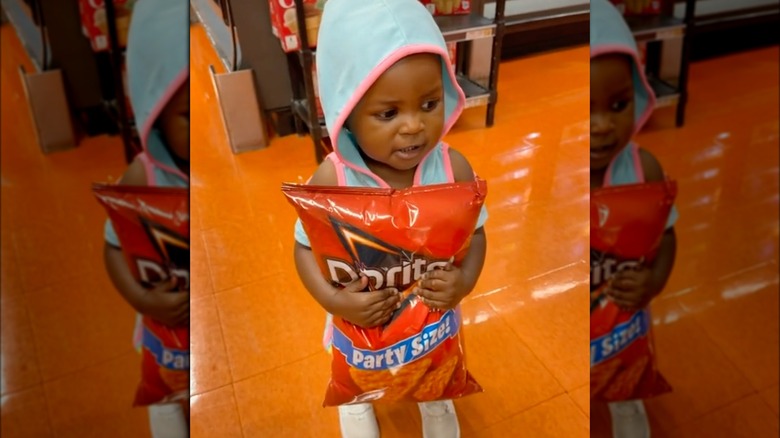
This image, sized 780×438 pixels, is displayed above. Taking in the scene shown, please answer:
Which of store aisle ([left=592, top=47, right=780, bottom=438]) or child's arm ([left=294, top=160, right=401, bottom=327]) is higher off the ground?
store aisle ([left=592, top=47, right=780, bottom=438])

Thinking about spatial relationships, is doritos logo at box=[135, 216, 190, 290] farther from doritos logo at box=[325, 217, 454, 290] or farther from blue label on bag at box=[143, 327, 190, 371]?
doritos logo at box=[325, 217, 454, 290]

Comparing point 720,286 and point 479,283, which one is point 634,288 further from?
point 479,283

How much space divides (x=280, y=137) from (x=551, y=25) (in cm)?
26

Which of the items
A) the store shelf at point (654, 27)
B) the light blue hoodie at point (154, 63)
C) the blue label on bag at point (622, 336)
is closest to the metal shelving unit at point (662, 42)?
the store shelf at point (654, 27)

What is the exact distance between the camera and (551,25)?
0.50 metres

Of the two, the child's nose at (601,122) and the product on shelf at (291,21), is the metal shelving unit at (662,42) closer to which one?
the child's nose at (601,122)

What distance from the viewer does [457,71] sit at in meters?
0.57

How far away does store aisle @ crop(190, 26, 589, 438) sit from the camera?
1.70ft

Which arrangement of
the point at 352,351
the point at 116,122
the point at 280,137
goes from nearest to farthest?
the point at 116,122, the point at 280,137, the point at 352,351

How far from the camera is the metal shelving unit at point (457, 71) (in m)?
0.50

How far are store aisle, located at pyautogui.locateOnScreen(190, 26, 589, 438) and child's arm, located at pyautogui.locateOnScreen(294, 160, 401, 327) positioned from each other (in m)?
0.02

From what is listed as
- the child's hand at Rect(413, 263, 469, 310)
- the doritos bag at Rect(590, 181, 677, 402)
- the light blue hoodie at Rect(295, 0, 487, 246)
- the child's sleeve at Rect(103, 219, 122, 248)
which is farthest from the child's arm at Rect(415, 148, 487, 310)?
the child's sleeve at Rect(103, 219, 122, 248)

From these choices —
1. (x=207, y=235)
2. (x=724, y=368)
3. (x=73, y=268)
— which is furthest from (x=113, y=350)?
(x=724, y=368)

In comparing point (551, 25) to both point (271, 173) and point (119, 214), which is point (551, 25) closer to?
point (271, 173)
